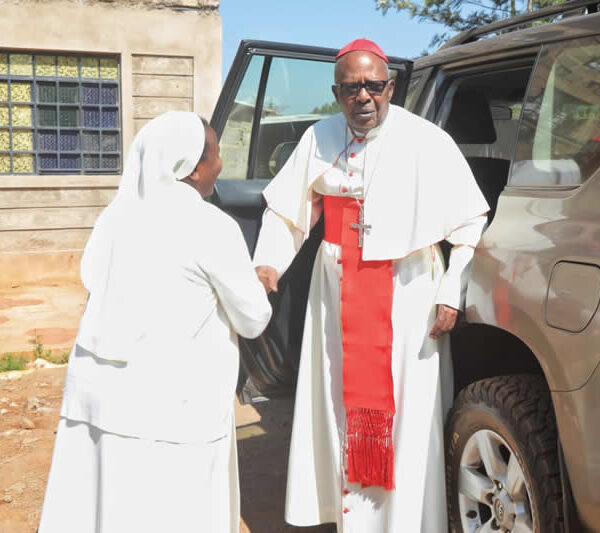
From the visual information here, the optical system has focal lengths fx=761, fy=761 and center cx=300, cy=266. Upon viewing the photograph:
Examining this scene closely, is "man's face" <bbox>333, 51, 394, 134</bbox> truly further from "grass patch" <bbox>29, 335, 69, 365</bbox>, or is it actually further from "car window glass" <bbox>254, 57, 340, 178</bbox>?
"grass patch" <bbox>29, 335, 69, 365</bbox>

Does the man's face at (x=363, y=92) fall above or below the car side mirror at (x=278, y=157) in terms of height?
above

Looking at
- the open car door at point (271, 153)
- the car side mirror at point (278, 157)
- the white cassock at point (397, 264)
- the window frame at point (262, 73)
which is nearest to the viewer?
the white cassock at point (397, 264)

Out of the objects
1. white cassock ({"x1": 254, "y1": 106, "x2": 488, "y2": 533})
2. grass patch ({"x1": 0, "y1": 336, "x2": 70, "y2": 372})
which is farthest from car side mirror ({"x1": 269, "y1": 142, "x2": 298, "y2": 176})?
grass patch ({"x1": 0, "y1": 336, "x2": 70, "y2": 372})

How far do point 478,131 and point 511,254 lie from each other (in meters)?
1.45

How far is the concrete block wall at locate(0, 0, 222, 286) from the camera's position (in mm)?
9211

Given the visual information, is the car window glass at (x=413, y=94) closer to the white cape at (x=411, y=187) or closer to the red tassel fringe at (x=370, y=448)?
the white cape at (x=411, y=187)

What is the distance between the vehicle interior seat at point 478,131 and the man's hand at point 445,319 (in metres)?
0.98

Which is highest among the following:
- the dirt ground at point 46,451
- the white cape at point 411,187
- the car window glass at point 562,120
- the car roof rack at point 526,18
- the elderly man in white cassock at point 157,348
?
the car roof rack at point 526,18

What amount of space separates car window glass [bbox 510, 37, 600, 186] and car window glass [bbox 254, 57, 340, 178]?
1.04 metres

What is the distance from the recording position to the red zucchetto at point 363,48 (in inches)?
109

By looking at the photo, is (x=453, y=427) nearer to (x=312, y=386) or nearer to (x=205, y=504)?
(x=312, y=386)

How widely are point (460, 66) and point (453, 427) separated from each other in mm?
1596

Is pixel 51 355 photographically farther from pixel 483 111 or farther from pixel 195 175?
pixel 195 175

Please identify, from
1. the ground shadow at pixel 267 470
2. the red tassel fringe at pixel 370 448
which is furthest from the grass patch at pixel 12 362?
the red tassel fringe at pixel 370 448
